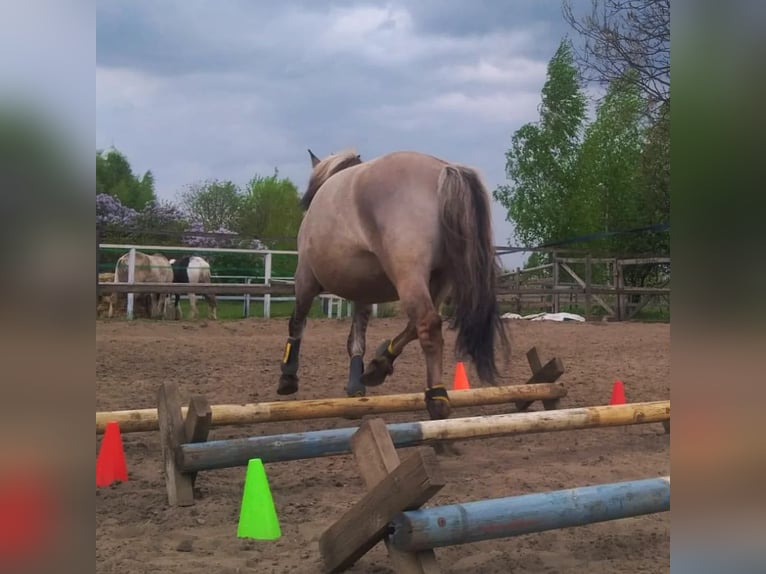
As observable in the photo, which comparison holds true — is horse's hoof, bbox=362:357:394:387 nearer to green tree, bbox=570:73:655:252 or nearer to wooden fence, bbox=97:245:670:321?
wooden fence, bbox=97:245:670:321

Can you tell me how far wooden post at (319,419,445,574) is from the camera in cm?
187

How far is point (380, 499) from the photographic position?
1975mm

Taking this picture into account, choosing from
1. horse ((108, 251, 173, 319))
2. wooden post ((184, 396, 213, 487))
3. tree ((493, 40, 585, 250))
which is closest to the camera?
wooden post ((184, 396, 213, 487))

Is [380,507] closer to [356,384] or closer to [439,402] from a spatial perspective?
[439,402]

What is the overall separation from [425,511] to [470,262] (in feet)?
6.34

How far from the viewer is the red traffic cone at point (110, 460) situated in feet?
9.71

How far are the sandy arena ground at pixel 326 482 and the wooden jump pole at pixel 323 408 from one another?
25cm

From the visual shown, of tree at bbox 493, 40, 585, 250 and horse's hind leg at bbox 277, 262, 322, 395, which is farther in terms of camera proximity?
tree at bbox 493, 40, 585, 250

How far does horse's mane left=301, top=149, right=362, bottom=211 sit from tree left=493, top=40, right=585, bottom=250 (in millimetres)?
19581

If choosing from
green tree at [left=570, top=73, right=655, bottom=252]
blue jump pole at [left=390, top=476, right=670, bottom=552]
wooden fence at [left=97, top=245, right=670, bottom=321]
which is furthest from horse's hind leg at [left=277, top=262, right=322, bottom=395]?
green tree at [left=570, top=73, right=655, bottom=252]

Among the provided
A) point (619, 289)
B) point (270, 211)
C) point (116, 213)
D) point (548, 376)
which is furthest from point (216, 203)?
point (548, 376)
